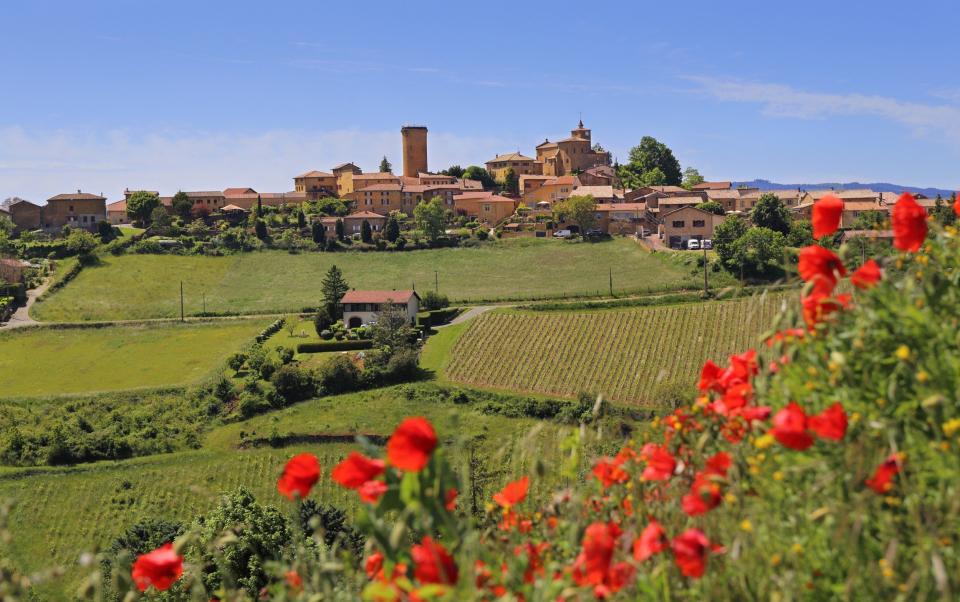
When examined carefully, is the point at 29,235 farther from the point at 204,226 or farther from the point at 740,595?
the point at 740,595

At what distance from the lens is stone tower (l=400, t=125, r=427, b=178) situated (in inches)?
4606

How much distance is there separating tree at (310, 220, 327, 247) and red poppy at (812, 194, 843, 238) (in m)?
74.2

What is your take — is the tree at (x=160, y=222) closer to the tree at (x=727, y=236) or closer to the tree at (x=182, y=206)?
the tree at (x=182, y=206)

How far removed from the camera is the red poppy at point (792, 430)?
160 inches

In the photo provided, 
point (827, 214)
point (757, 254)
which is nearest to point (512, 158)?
point (757, 254)

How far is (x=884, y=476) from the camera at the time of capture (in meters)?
4.03

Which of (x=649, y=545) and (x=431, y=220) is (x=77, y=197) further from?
(x=649, y=545)

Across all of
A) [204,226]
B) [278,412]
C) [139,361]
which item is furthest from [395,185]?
[278,412]

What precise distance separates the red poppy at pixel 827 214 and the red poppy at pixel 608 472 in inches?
62.1

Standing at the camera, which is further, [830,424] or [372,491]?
[372,491]

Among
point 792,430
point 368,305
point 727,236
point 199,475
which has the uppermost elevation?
point 792,430

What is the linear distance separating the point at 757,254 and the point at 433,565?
2248 inches

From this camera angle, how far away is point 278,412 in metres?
40.7

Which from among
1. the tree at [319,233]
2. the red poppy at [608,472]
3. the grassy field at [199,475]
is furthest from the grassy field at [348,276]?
the red poppy at [608,472]
